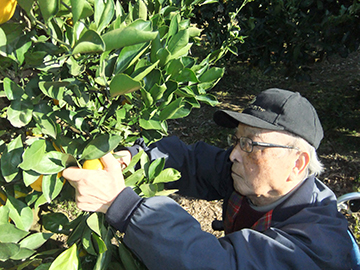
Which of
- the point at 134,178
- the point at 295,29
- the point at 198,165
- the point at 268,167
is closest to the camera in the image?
the point at 134,178

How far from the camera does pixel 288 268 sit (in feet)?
3.84

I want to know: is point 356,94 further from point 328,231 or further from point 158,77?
point 158,77

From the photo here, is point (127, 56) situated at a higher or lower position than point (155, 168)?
higher

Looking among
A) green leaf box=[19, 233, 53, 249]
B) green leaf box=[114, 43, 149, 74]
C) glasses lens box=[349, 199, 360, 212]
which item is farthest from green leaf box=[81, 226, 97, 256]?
glasses lens box=[349, 199, 360, 212]

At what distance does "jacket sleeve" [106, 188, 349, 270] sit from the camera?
1.11 metres

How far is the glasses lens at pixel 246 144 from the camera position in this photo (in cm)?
155

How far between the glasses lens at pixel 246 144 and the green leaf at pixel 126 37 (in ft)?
2.91

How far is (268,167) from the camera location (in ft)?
4.91

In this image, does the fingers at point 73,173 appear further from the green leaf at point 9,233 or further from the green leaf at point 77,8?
the green leaf at point 77,8

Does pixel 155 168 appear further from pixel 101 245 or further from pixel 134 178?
pixel 101 245

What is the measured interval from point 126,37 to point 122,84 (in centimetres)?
11

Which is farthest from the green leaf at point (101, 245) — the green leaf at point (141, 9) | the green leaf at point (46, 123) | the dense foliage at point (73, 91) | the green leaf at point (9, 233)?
the green leaf at point (141, 9)

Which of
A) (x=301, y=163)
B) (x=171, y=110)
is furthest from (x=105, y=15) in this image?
(x=301, y=163)

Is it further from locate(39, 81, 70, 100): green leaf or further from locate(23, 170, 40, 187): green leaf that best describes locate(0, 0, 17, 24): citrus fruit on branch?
locate(23, 170, 40, 187): green leaf
